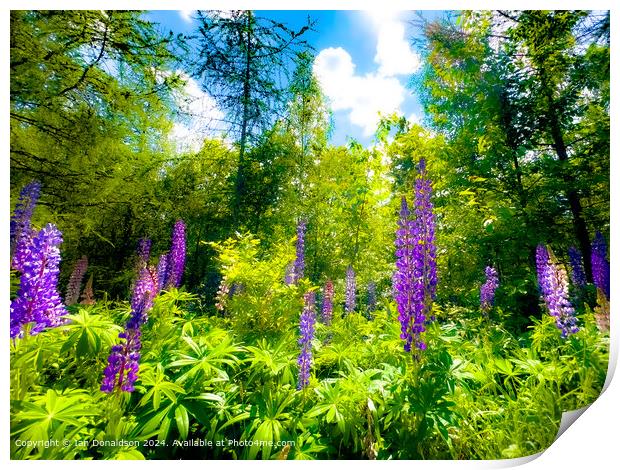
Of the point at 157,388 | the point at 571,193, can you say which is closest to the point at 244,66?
the point at 157,388

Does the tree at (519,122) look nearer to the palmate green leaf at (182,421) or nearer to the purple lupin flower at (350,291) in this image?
the purple lupin flower at (350,291)

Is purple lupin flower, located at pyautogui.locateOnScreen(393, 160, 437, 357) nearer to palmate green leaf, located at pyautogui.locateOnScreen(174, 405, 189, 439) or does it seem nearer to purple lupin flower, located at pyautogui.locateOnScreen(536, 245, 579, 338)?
purple lupin flower, located at pyautogui.locateOnScreen(536, 245, 579, 338)

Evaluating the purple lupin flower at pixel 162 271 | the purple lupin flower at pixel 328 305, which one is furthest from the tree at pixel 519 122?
the purple lupin flower at pixel 162 271

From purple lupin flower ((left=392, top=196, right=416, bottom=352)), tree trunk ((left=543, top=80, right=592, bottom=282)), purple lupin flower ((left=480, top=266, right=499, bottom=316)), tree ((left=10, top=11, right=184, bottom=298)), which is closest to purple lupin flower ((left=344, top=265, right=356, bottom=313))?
purple lupin flower ((left=480, top=266, right=499, bottom=316))

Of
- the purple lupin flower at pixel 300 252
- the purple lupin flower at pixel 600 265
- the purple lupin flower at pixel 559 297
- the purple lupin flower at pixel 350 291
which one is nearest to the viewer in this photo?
the purple lupin flower at pixel 559 297

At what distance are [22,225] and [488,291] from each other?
11.0ft

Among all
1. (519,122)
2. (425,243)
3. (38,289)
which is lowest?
(38,289)

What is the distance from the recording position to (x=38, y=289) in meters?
1.58

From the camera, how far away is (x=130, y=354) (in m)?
1.49

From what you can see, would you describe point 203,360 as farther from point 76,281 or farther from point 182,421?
point 76,281

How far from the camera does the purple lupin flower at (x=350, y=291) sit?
3.43 meters

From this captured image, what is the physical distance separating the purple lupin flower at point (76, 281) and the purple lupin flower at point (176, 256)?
0.58 m

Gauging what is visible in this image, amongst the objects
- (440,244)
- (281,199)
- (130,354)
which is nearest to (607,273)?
(440,244)

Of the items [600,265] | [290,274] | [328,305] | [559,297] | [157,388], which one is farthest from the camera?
[328,305]
